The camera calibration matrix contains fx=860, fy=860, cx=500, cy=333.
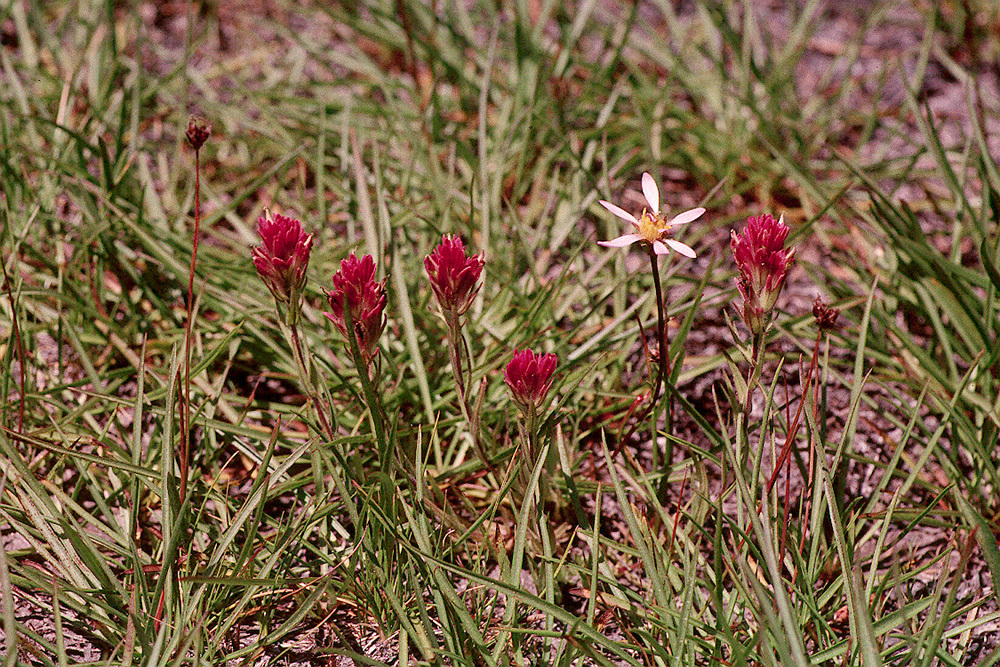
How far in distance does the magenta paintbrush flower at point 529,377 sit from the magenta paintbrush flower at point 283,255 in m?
0.43

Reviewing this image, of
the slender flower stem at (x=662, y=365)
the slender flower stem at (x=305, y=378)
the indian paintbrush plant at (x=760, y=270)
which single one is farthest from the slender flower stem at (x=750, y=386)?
the slender flower stem at (x=305, y=378)

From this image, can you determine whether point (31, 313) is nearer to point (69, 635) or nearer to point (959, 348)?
point (69, 635)

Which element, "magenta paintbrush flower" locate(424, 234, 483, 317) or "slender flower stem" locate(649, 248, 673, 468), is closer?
"magenta paintbrush flower" locate(424, 234, 483, 317)

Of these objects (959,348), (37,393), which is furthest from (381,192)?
(959,348)

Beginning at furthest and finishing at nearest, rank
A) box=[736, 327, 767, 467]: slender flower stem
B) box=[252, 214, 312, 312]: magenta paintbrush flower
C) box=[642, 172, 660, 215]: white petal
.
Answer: box=[642, 172, 660, 215]: white petal, box=[736, 327, 767, 467]: slender flower stem, box=[252, 214, 312, 312]: magenta paintbrush flower

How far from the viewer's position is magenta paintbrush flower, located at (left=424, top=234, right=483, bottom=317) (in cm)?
159

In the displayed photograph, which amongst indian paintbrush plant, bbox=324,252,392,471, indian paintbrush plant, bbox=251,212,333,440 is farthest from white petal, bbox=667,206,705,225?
indian paintbrush plant, bbox=251,212,333,440

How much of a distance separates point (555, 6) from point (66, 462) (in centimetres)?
232

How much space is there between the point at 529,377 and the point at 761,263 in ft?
1.58

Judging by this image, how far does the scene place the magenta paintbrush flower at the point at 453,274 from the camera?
62.5 inches

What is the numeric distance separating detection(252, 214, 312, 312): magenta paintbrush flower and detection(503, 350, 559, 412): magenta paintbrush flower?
0.43 m

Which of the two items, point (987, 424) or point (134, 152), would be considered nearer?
point (987, 424)

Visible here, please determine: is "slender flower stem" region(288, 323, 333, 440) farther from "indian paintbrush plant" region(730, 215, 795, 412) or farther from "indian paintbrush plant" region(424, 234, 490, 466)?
"indian paintbrush plant" region(730, 215, 795, 412)

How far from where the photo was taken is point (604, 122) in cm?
292
